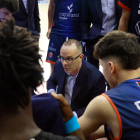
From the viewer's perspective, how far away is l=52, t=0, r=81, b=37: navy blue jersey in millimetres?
2732

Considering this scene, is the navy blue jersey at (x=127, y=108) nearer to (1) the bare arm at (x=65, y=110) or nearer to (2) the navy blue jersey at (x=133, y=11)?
(1) the bare arm at (x=65, y=110)

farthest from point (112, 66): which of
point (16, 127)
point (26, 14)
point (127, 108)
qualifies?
point (26, 14)

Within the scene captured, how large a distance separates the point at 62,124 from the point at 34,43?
44cm

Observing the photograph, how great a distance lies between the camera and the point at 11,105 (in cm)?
66

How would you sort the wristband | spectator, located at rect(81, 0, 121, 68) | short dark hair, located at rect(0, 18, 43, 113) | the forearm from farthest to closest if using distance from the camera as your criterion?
spectator, located at rect(81, 0, 121, 68) → the forearm → the wristband → short dark hair, located at rect(0, 18, 43, 113)

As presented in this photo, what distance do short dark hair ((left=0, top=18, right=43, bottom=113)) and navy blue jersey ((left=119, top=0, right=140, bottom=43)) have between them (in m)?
1.73

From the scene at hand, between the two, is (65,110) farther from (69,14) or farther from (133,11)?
(69,14)

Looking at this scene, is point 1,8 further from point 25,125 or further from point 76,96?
point 25,125

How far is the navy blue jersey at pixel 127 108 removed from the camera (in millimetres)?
1135

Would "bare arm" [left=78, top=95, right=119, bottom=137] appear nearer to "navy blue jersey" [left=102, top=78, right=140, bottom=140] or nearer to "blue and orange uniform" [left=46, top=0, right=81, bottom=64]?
"navy blue jersey" [left=102, top=78, right=140, bottom=140]

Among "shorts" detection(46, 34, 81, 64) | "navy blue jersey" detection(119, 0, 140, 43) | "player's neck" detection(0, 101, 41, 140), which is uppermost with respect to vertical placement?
"navy blue jersey" detection(119, 0, 140, 43)

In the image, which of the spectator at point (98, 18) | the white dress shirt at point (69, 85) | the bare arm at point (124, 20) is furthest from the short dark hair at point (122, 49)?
the spectator at point (98, 18)

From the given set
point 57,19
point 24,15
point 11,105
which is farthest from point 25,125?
point 24,15

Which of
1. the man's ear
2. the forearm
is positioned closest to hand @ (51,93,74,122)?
the man's ear
